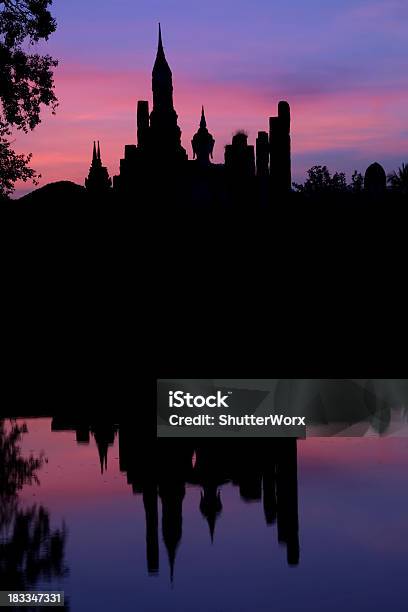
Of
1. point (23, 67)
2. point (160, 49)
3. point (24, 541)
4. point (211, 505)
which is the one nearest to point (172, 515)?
point (211, 505)

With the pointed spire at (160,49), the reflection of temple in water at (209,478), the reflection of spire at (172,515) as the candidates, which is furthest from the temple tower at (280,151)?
the pointed spire at (160,49)

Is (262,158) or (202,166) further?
(202,166)

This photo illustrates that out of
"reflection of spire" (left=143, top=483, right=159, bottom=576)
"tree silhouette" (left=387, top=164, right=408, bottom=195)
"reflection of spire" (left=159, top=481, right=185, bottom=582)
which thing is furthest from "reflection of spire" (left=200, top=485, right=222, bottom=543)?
"tree silhouette" (left=387, top=164, right=408, bottom=195)

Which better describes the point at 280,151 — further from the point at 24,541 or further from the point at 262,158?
the point at 24,541

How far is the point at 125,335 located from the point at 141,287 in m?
5.11

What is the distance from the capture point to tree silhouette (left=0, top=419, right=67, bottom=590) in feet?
28.9

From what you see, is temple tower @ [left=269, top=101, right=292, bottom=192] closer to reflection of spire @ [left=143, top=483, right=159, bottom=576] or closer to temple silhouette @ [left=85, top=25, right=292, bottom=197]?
temple silhouette @ [left=85, top=25, right=292, bottom=197]

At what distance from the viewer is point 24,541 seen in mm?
9891

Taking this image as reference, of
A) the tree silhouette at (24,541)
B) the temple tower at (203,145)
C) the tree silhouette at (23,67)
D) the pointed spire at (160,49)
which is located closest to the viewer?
the tree silhouette at (24,541)

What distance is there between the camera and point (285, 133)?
136ft

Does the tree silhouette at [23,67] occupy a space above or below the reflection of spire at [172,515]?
above

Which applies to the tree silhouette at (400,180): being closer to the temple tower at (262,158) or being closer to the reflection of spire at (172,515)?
the temple tower at (262,158)

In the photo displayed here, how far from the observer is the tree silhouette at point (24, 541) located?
8.80 meters

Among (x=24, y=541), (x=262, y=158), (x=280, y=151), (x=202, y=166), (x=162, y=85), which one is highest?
(x=162, y=85)
